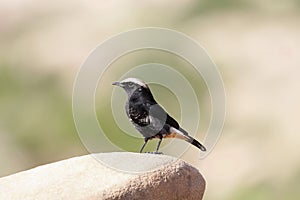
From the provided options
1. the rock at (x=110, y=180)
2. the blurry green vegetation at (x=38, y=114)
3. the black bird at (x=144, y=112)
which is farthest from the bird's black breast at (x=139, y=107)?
the blurry green vegetation at (x=38, y=114)

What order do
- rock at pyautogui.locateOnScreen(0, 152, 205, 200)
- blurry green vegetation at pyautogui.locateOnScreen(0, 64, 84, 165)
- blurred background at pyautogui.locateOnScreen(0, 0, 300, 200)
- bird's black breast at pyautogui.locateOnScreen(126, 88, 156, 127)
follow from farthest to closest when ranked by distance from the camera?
1. blurry green vegetation at pyautogui.locateOnScreen(0, 64, 84, 165)
2. blurred background at pyautogui.locateOnScreen(0, 0, 300, 200)
3. bird's black breast at pyautogui.locateOnScreen(126, 88, 156, 127)
4. rock at pyautogui.locateOnScreen(0, 152, 205, 200)

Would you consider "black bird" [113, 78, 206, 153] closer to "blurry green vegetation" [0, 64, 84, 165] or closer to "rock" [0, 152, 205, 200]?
"rock" [0, 152, 205, 200]

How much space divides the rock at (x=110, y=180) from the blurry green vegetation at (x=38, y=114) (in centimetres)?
828

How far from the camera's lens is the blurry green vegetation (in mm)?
15977

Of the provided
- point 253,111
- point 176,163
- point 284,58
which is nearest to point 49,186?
point 176,163

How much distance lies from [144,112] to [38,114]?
9.81m

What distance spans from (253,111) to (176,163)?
7854mm

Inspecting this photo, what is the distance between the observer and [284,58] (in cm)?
1573

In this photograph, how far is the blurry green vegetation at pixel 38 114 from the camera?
16.0 m

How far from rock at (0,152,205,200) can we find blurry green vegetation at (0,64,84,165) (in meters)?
8.28

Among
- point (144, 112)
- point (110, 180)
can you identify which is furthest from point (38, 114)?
point (110, 180)

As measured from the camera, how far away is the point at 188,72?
16.3 metres

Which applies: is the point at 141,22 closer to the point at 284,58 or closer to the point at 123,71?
the point at 123,71

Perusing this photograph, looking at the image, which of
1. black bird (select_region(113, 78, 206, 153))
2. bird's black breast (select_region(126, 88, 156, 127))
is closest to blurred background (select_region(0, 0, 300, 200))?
black bird (select_region(113, 78, 206, 153))
